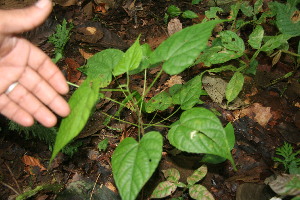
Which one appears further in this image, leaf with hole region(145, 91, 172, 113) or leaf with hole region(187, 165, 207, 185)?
leaf with hole region(145, 91, 172, 113)

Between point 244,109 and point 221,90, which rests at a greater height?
point 221,90

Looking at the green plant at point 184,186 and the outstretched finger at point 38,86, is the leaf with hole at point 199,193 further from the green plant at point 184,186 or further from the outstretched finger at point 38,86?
the outstretched finger at point 38,86

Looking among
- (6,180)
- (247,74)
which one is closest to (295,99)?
(247,74)

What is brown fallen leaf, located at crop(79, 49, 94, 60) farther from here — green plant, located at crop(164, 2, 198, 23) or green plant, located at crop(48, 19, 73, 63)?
green plant, located at crop(164, 2, 198, 23)

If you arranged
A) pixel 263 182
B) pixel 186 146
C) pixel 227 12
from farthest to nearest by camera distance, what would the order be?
pixel 227 12
pixel 263 182
pixel 186 146

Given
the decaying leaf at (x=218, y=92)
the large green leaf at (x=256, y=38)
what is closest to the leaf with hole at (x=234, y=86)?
the decaying leaf at (x=218, y=92)

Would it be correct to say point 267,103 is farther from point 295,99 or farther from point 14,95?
A: point 14,95

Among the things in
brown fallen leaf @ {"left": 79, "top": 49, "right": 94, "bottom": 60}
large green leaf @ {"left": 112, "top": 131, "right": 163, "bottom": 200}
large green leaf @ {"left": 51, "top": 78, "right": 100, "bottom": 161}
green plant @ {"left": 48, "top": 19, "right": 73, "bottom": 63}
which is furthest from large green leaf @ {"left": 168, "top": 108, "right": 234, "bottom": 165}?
green plant @ {"left": 48, "top": 19, "right": 73, "bottom": 63}

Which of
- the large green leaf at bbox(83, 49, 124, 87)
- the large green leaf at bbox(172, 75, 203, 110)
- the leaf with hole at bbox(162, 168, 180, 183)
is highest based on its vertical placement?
the large green leaf at bbox(83, 49, 124, 87)
